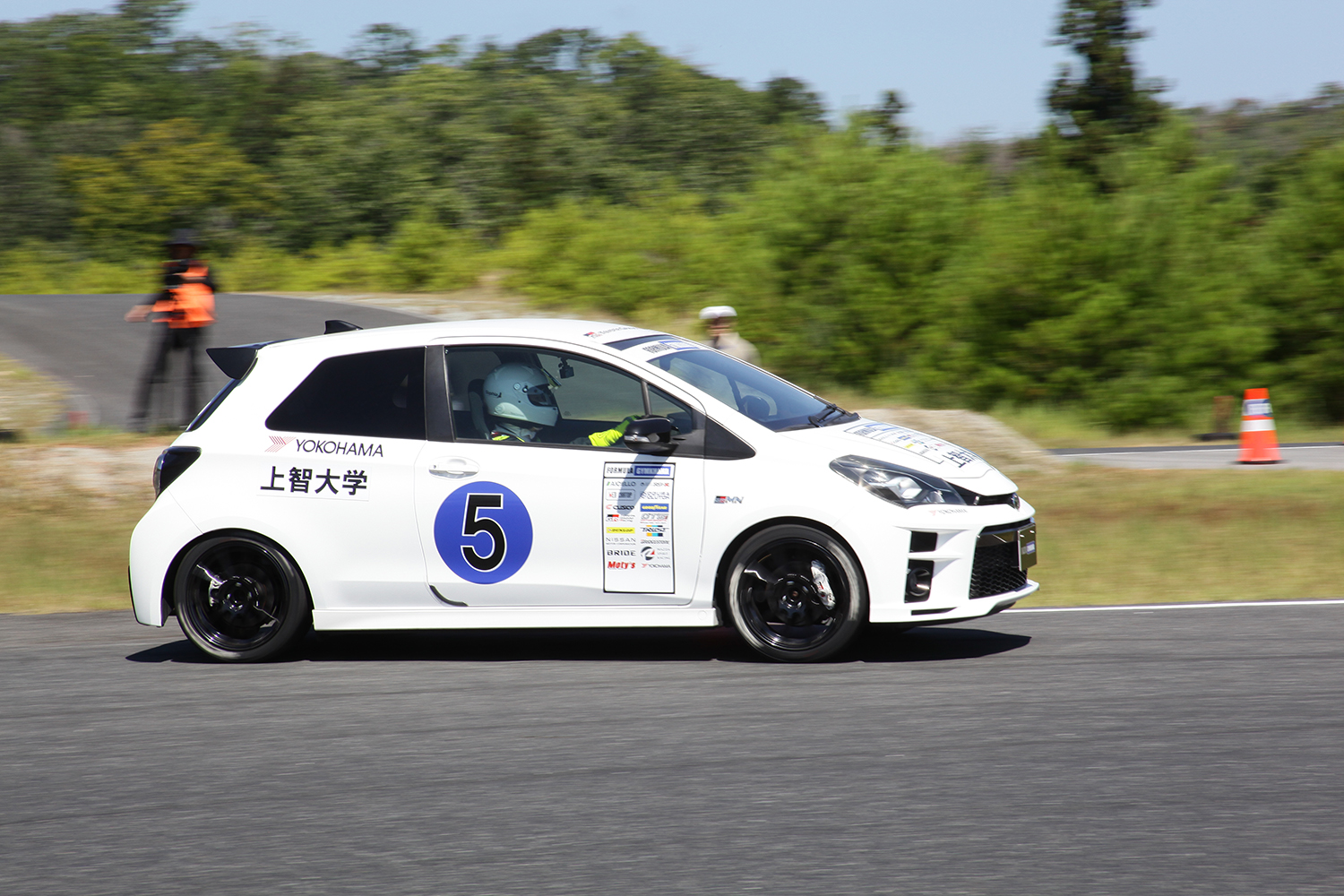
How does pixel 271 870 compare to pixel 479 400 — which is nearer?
pixel 271 870

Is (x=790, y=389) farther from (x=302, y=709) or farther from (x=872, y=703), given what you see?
(x=302, y=709)

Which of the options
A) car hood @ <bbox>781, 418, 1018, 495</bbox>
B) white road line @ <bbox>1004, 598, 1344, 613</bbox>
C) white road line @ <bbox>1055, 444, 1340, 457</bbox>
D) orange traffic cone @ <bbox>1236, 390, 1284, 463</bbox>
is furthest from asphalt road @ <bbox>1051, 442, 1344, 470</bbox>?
car hood @ <bbox>781, 418, 1018, 495</bbox>

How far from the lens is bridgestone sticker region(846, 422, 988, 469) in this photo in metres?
6.96

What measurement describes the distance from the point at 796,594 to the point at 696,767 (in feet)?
5.74

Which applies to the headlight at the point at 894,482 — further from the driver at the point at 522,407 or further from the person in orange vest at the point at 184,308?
the person in orange vest at the point at 184,308

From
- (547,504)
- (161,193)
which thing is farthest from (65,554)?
(161,193)

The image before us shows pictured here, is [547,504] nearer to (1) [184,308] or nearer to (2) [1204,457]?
(1) [184,308]

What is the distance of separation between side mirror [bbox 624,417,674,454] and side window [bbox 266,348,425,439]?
1.16 metres

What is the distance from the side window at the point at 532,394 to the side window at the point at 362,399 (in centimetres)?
21

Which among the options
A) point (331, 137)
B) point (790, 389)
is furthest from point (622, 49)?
point (790, 389)

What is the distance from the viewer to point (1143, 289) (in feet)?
82.6

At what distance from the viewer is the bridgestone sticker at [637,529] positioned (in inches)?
266

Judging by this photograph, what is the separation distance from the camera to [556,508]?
6.83 meters

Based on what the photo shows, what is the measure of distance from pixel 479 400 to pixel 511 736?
2.13 metres
